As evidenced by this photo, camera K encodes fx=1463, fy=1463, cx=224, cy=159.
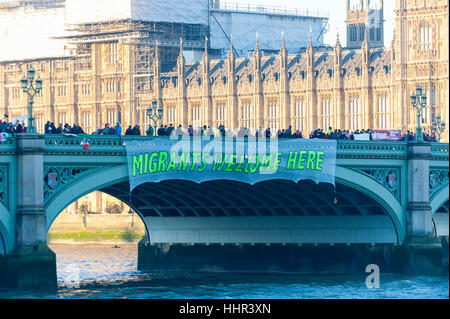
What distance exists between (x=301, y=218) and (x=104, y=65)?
212 feet

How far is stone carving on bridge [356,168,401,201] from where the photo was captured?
66.1 meters

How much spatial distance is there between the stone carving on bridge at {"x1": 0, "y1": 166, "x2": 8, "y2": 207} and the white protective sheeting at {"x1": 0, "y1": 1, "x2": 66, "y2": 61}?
81.9 m

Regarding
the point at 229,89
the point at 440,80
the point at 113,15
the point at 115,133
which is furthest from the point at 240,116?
the point at 115,133

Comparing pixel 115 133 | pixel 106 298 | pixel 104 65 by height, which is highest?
pixel 104 65

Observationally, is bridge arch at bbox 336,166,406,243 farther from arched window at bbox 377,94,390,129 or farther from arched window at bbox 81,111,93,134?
arched window at bbox 81,111,93,134

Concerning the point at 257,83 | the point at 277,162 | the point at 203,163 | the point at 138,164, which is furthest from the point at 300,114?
the point at 138,164

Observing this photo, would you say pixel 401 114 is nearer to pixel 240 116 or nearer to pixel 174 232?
pixel 240 116

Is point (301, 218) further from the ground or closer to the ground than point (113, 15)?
closer to the ground

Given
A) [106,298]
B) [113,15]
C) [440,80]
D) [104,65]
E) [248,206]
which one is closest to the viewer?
[106,298]

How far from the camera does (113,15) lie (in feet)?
413

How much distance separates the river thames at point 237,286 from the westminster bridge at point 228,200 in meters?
2.19

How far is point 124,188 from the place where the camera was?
65625 mm

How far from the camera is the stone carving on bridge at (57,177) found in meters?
55.1

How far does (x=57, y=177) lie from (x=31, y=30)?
85379 mm
